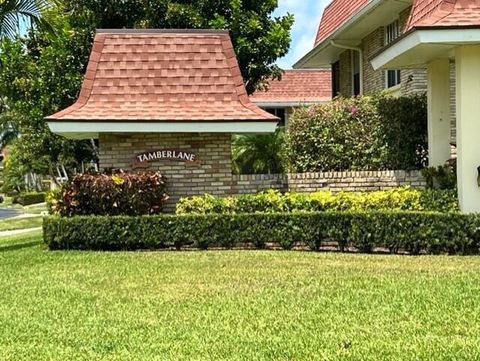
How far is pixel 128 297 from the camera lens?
718cm

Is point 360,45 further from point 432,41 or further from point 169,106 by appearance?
point 432,41

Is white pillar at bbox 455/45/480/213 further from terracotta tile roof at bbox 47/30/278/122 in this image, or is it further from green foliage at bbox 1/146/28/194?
green foliage at bbox 1/146/28/194

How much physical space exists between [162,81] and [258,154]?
2.74 metres

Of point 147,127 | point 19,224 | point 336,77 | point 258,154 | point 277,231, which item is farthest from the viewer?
point 19,224

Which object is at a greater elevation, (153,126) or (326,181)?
(153,126)

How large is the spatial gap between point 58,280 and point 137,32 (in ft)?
24.2

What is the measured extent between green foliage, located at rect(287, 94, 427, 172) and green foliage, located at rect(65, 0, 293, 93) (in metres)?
5.02

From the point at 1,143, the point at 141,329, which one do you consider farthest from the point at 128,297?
the point at 1,143

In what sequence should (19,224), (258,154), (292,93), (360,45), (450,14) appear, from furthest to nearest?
(292,93) → (19,224) → (360,45) → (258,154) → (450,14)

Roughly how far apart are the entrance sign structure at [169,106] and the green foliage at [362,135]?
1.51 metres

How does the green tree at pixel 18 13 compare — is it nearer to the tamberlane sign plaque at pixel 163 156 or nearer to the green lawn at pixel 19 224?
the tamberlane sign plaque at pixel 163 156

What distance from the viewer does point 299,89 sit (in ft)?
109

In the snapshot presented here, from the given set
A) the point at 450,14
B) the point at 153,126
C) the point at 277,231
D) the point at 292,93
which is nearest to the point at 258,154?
the point at 153,126

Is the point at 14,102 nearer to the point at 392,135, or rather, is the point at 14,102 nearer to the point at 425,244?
the point at 392,135
